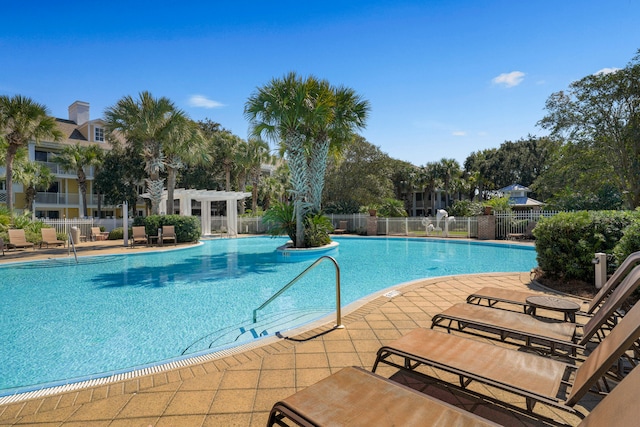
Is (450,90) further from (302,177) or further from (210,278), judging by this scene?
(210,278)

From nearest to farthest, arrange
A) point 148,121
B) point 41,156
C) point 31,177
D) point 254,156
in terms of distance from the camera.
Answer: point 148,121 → point 31,177 → point 41,156 → point 254,156

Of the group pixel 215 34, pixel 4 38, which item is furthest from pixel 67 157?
pixel 215 34

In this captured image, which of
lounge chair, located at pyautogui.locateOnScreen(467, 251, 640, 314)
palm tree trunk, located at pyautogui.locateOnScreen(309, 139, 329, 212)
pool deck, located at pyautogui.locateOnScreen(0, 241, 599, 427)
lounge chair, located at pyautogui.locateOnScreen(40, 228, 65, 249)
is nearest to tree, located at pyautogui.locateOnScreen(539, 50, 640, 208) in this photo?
palm tree trunk, located at pyautogui.locateOnScreen(309, 139, 329, 212)

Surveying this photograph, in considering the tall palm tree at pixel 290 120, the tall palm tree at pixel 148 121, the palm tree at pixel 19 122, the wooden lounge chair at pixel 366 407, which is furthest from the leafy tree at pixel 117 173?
the wooden lounge chair at pixel 366 407

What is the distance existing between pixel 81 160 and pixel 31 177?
4645 mm

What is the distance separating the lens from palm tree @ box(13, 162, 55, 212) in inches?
895

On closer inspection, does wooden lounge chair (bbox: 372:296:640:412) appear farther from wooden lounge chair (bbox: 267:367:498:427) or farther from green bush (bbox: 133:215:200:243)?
green bush (bbox: 133:215:200:243)

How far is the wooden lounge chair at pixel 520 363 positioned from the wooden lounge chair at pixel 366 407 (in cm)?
50

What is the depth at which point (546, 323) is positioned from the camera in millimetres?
3277

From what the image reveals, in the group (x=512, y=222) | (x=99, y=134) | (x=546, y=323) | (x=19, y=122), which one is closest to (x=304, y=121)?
(x=546, y=323)

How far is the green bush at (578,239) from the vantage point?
640cm

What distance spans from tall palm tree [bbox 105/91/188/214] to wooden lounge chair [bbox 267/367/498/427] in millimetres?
18647

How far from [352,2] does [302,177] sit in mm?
6694

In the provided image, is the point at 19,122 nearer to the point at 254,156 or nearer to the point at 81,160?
the point at 81,160
